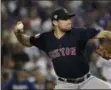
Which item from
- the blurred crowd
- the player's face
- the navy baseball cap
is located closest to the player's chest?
the player's face

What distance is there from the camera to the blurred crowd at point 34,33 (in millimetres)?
8164

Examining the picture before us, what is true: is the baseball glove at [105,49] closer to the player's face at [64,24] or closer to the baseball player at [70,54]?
the baseball player at [70,54]

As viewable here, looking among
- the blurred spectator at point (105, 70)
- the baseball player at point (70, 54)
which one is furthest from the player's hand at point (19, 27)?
the blurred spectator at point (105, 70)

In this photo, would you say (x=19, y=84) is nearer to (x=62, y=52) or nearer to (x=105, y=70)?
(x=105, y=70)

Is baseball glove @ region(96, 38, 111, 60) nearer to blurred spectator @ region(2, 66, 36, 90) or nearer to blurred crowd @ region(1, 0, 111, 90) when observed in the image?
blurred crowd @ region(1, 0, 111, 90)

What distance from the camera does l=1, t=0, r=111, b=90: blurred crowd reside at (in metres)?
8.16

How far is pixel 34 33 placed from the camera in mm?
9547

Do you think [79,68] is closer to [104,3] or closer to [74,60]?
[74,60]

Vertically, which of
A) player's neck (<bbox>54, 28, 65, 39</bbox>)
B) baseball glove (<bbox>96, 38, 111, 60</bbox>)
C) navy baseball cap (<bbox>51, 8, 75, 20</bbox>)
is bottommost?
baseball glove (<bbox>96, 38, 111, 60</bbox>)

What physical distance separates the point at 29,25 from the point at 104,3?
2.00 metres

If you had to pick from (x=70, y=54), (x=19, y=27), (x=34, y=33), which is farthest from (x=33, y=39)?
(x=34, y=33)

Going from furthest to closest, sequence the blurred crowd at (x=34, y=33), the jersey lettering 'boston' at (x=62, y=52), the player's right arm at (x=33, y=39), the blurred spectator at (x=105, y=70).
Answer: the blurred crowd at (x=34, y=33)
the blurred spectator at (x=105, y=70)
the player's right arm at (x=33, y=39)
the jersey lettering 'boston' at (x=62, y=52)

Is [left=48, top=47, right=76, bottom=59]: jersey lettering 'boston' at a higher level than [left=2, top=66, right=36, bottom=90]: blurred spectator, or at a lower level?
higher

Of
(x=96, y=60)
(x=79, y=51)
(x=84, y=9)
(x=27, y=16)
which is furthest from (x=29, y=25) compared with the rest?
(x=79, y=51)
